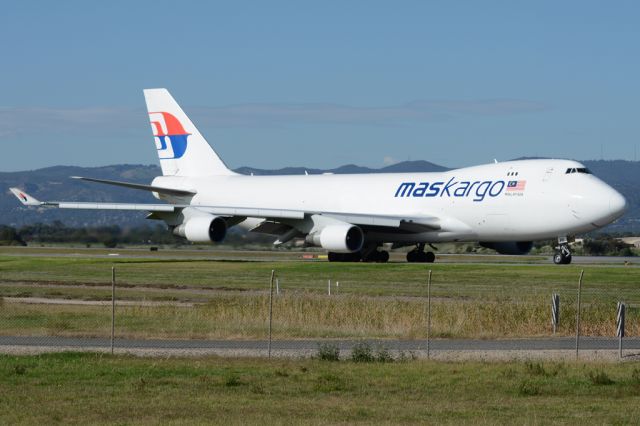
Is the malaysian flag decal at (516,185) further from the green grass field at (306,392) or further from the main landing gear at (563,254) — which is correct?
the green grass field at (306,392)

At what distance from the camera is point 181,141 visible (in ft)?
230

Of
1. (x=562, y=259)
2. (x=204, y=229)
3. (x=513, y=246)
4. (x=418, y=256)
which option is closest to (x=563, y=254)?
(x=562, y=259)

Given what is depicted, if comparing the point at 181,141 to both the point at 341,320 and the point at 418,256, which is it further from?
the point at 341,320

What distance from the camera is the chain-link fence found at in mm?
26938

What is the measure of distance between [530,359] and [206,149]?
154ft

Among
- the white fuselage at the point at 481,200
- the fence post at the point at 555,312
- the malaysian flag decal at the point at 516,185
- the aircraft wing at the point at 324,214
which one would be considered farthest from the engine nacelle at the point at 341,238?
the fence post at the point at 555,312

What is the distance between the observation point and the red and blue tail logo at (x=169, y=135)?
70188 millimetres

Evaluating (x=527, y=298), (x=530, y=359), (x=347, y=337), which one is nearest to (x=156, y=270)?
(x=527, y=298)

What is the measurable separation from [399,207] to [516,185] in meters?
6.50

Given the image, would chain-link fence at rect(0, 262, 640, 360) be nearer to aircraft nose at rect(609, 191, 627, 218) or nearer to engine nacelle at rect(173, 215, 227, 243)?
aircraft nose at rect(609, 191, 627, 218)

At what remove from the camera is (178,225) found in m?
62.3

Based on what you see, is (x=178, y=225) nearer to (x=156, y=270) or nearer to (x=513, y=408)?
(x=156, y=270)

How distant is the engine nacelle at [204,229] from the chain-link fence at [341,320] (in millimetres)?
11891

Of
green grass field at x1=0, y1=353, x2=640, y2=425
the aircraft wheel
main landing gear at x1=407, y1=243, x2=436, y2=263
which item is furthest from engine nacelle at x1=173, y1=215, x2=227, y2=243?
green grass field at x1=0, y1=353, x2=640, y2=425
